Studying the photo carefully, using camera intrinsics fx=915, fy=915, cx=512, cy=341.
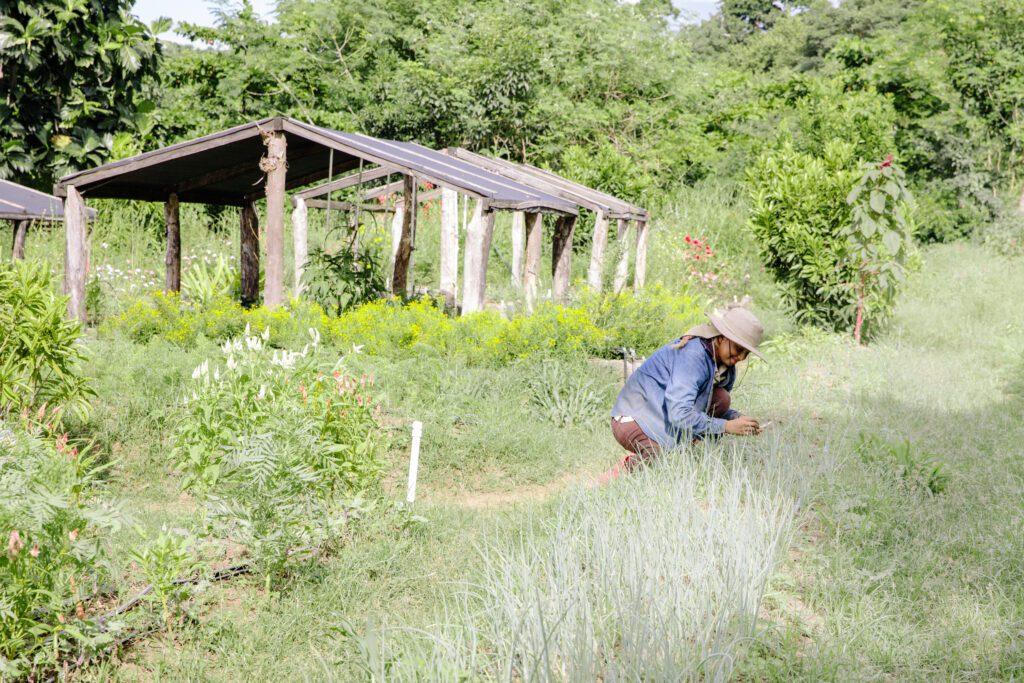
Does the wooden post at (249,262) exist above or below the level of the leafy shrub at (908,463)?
above

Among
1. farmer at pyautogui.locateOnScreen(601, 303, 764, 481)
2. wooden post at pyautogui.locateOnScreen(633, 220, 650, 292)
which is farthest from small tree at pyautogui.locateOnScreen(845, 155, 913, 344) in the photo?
farmer at pyautogui.locateOnScreen(601, 303, 764, 481)

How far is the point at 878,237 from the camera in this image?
10297 millimetres

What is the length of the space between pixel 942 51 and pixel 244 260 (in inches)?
690

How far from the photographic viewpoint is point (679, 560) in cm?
347

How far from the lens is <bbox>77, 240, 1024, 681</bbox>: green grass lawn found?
11.1 ft

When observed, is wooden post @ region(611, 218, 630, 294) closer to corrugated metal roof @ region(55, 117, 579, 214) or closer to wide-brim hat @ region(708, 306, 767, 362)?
corrugated metal roof @ region(55, 117, 579, 214)

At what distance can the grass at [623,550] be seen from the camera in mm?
3172

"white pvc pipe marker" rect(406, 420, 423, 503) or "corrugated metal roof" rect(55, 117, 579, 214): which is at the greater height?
"corrugated metal roof" rect(55, 117, 579, 214)

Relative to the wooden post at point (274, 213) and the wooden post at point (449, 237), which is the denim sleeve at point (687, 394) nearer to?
the wooden post at point (274, 213)

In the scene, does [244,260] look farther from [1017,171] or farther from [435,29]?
[1017,171]

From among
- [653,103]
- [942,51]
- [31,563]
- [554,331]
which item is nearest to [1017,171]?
[942,51]

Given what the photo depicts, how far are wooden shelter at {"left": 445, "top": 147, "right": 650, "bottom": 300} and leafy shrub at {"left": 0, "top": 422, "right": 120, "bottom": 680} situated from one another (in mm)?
7260

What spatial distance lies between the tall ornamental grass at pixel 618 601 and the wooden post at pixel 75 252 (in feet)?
23.3

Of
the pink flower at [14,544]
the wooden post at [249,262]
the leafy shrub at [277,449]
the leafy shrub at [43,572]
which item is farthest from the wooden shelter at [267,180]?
the pink flower at [14,544]
